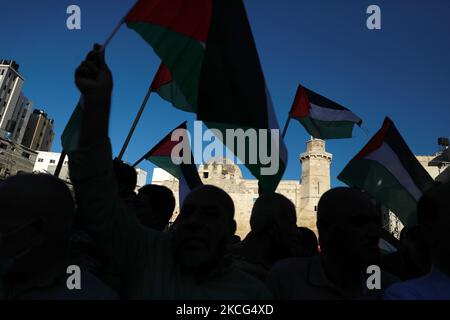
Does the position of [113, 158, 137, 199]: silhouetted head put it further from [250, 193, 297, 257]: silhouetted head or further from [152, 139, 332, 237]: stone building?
[152, 139, 332, 237]: stone building

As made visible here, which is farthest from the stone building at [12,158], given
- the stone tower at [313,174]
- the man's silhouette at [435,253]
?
the man's silhouette at [435,253]

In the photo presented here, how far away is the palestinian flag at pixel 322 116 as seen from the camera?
6.92 meters

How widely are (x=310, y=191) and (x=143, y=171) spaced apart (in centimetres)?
3615

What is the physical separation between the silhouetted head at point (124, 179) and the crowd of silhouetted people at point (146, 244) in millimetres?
747

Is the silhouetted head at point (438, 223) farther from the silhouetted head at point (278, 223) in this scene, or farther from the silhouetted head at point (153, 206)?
the silhouetted head at point (153, 206)

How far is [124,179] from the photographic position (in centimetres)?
295

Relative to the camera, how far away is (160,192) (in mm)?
Answer: 3244

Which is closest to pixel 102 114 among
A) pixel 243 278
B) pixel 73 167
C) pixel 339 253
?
pixel 73 167

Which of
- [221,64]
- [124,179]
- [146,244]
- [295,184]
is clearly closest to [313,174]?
[295,184]

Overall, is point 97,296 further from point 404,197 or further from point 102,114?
point 404,197

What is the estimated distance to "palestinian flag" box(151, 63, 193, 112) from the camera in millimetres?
5444

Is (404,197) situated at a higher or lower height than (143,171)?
lower

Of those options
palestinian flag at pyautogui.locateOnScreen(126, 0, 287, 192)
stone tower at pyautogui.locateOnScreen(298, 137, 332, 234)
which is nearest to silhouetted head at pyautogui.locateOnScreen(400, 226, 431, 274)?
palestinian flag at pyautogui.locateOnScreen(126, 0, 287, 192)

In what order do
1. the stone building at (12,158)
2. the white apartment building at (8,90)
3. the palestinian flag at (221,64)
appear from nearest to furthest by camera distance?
the palestinian flag at (221,64) < the stone building at (12,158) < the white apartment building at (8,90)
